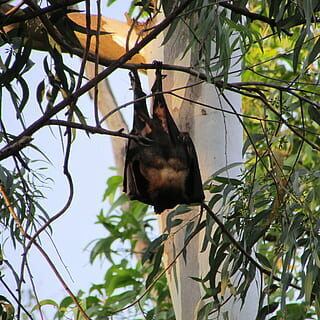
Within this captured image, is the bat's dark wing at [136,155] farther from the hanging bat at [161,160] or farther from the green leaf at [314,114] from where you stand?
the green leaf at [314,114]

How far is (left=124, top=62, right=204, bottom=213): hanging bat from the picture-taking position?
5.71ft

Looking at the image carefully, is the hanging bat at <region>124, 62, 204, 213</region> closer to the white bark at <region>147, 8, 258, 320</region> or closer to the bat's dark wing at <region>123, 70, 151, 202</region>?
the bat's dark wing at <region>123, 70, 151, 202</region>

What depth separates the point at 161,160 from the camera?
174cm

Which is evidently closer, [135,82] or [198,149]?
[135,82]

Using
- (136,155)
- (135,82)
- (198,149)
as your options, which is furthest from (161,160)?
(198,149)

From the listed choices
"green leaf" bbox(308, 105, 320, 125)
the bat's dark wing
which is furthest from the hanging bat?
"green leaf" bbox(308, 105, 320, 125)

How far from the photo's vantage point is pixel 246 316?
2.03m

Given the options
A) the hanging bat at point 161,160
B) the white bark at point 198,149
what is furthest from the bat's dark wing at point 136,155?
the white bark at point 198,149

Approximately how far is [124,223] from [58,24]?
2.18 metres

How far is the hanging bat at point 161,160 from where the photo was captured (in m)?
1.74

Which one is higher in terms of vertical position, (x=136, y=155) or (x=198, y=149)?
(x=198, y=149)

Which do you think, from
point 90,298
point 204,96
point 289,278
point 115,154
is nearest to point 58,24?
point 204,96

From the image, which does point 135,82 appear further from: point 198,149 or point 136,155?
point 198,149

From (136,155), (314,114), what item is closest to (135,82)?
(136,155)
